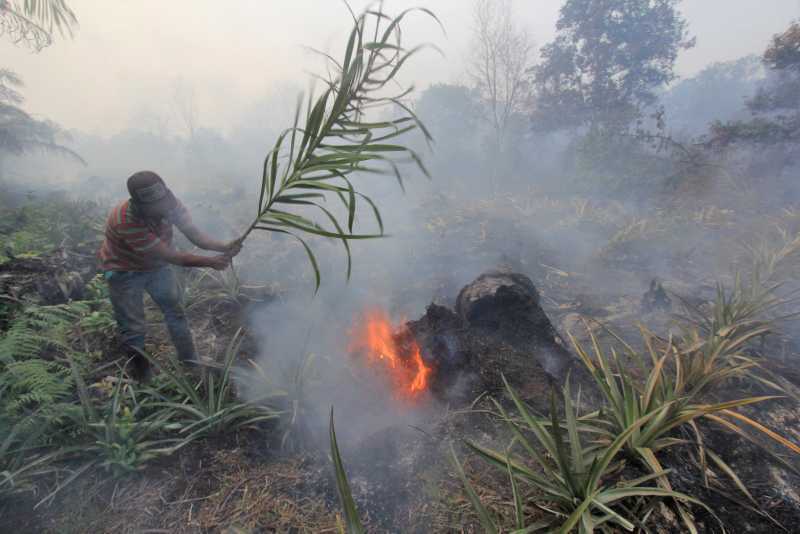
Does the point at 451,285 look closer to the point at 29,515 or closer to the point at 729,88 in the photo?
the point at 29,515

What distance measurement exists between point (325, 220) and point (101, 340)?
25.9 ft

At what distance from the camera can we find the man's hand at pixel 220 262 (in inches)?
89.1

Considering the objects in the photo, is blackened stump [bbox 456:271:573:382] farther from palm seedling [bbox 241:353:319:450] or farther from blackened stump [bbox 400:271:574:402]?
palm seedling [bbox 241:353:319:450]

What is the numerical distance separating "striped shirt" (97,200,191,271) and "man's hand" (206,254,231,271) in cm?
68

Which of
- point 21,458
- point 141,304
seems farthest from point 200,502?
point 141,304

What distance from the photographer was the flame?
10.5 ft

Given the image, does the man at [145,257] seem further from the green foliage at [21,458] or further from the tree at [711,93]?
the tree at [711,93]

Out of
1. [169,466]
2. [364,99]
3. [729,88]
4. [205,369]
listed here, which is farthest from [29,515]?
[729,88]

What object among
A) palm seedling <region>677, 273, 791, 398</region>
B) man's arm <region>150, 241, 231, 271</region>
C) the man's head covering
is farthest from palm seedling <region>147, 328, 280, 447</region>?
palm seedling <region>677, 273, 791, 398</region>

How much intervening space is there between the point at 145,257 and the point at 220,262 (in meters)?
1.02

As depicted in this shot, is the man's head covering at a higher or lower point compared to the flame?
higher

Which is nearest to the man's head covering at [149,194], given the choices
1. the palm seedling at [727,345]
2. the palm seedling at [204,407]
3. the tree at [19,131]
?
the palm seedling at [204,407]

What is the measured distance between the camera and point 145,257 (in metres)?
2.77

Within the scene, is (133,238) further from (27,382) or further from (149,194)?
Result: (27,382)
